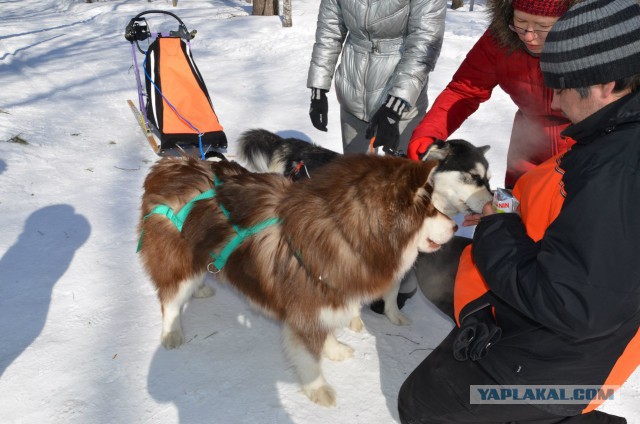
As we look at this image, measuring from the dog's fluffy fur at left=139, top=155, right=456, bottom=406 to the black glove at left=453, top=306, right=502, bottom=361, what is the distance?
1.13 ft

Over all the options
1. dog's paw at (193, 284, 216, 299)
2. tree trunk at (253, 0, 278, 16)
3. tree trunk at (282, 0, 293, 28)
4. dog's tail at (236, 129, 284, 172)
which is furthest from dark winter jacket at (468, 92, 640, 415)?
tree trunk at (253, 0, 278, 16)

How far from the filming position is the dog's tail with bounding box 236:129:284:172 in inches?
139

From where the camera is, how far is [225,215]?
89.1 inches

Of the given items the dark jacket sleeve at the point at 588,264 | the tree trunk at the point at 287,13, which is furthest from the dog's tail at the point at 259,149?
the tree trunk at the point at 287,13

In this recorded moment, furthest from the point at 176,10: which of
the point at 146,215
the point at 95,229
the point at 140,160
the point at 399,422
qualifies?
the point at 399,422

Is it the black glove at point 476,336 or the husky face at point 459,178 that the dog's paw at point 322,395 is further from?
the husky face at point 459,178

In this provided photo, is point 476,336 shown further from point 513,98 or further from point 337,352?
point 513,98

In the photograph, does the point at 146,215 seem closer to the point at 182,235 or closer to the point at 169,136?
the point at 182,235

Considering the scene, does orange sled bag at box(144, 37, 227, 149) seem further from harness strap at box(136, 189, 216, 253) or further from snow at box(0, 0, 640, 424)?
harness strap at box(136, 189, 216, 253)

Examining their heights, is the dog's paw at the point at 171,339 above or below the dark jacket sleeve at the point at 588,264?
below

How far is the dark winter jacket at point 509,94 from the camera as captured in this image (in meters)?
2.35

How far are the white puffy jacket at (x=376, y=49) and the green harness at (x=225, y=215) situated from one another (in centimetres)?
116

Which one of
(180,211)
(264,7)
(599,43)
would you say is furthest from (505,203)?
(264,7)

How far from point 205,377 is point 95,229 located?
5.70ft
